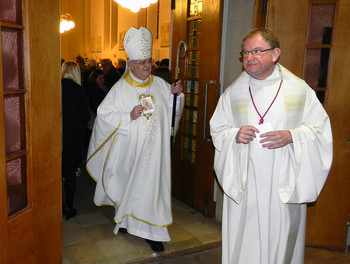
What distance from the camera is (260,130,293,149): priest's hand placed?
221 cm

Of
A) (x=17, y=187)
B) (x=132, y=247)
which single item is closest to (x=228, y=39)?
(x=132, y=247)

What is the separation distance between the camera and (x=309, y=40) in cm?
324

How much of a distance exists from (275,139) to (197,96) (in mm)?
1995

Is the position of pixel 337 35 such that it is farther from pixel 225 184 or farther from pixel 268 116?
pixel 225 184

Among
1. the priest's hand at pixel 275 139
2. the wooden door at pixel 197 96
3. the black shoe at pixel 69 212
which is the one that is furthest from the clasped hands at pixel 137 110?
the black shoe at pixel 69 212

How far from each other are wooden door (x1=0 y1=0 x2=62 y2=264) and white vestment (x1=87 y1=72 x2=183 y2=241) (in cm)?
83

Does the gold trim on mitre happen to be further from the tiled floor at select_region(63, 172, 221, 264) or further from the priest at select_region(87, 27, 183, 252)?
the tiled floor at select_region(63, 172, 221, 264)

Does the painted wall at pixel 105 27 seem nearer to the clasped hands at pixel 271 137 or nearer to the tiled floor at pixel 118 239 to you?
the tiled floor at pixel 118 239

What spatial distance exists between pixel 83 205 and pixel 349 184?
2.78 m

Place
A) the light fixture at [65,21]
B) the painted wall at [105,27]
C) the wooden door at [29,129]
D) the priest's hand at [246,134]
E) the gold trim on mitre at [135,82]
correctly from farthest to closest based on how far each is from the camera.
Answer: the light fixture at [65,21] → the painted wall at [105,27] → the gold trim on mitre at [135,82] → the priest's hand at [246,134] → the wooden door at [29,129]

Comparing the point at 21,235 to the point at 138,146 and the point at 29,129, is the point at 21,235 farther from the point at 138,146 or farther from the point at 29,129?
the point at 138,146

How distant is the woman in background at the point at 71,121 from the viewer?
3.80 metres

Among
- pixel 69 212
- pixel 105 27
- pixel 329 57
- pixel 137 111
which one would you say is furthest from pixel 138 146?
pixel 105 27

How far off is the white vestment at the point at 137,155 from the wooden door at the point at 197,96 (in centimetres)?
57
